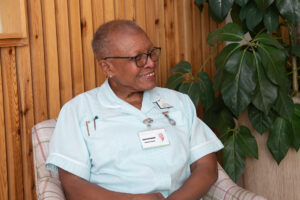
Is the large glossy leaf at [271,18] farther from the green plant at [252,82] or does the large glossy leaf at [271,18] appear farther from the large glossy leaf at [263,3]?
the large glossy leaf at [263,3]

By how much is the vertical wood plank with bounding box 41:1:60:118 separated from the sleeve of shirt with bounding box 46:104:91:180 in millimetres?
537

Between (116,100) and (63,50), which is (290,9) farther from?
(63,50)

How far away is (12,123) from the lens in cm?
218

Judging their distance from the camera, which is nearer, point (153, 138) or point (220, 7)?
point (153, 138)

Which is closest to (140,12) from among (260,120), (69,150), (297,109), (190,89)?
(190,89)

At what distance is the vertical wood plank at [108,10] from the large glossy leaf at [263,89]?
0.95 metres

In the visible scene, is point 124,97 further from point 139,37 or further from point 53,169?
point 53,169

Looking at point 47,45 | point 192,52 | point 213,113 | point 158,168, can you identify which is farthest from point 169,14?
point 158,168

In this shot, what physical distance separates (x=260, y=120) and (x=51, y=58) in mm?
1369

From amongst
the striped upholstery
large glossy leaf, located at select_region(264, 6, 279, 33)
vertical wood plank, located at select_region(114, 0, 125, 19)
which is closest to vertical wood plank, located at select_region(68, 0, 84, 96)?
vertical wood plank, located at select_region(114, 0, 125, 19)

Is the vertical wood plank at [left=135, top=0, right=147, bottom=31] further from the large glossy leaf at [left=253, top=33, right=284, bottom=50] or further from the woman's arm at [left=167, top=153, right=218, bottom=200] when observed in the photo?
the woman's arm at [left=167, top=153, right=218, bottom=200]

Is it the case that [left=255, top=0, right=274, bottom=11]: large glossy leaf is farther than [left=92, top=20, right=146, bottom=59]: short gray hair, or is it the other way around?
[left=255, top=0, right=274, bottom=11]: large glossy leaf

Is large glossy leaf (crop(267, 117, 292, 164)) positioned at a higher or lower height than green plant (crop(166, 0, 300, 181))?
lower

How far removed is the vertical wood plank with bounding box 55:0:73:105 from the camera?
2.33m
